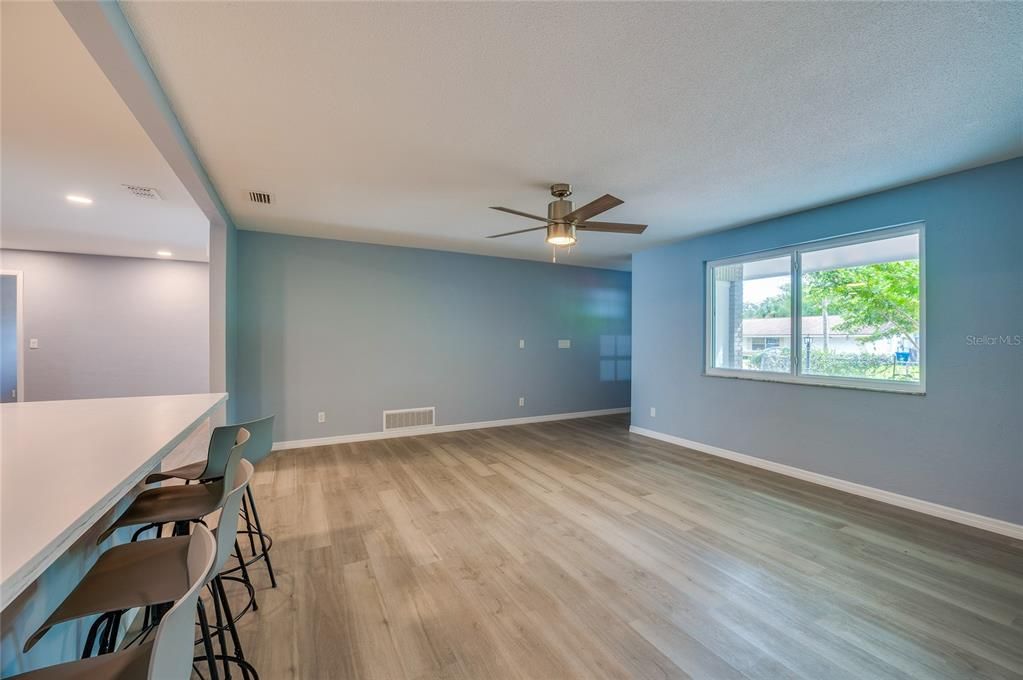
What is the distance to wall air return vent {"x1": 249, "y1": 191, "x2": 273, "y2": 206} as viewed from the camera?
10.9 ft

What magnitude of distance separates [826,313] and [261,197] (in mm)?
5006

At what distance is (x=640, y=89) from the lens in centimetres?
193

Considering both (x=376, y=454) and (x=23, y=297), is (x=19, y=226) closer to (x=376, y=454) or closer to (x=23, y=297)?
(x=23, y=297)

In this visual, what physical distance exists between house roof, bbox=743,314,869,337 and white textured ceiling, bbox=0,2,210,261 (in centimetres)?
504

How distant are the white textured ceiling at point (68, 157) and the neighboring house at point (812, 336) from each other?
16.6 ft

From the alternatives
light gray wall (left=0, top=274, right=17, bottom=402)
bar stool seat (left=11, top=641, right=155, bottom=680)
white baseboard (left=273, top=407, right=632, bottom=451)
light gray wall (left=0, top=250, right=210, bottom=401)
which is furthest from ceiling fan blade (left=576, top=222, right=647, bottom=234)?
light gray wall (left=0, top=274, right=17, bottom=402)

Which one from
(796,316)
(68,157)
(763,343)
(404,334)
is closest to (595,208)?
(796,316)

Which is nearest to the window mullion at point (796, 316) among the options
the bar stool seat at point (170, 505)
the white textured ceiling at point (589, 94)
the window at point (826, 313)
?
the window at point (826, 313)

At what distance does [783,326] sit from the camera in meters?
3.92

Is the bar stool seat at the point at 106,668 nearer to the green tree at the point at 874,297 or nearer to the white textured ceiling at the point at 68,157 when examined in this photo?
the white textured ceiling at the point at 68,157

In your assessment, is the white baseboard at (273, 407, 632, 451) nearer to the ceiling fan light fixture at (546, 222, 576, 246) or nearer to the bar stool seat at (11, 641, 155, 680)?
the ceiling fan light fixture at (546, 222, 576, 246)

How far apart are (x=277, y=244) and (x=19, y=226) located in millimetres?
2584

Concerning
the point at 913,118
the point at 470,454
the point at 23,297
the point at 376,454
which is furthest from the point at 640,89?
the point at 23,297

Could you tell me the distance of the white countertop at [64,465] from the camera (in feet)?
2.16
